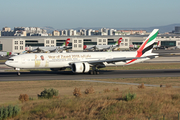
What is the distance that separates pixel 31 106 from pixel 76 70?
23.5 meters

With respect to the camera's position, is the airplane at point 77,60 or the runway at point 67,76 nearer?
the runway at point 67,76

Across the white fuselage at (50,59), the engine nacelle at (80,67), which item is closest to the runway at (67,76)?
the engine nacelle at (80,67)

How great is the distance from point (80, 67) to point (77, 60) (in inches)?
119

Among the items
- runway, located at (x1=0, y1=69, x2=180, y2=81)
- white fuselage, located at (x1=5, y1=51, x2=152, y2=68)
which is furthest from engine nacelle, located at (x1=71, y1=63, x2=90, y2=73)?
white fuselage, located at (x1=5, y1=51, x2=152, y2=68)

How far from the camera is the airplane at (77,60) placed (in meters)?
40.5

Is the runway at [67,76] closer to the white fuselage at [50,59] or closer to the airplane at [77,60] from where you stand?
the airplane at [77,60]

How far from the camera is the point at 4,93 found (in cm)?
2566

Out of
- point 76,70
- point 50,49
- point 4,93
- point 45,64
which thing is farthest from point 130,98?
point 50,49

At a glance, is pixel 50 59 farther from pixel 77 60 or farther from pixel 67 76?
pixel 77 60

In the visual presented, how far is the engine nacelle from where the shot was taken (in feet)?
132

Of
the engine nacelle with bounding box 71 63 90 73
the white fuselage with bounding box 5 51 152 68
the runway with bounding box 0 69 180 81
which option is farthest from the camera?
the white fuselage with bounding box 5 51 152 68

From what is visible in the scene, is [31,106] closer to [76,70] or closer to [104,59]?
[76,70]

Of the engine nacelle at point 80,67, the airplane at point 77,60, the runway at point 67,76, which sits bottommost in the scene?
the runway at point 67,76

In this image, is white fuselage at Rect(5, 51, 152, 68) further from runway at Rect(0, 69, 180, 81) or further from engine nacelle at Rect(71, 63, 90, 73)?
engine nacelle at Rect(71, 63, 90, 73)
